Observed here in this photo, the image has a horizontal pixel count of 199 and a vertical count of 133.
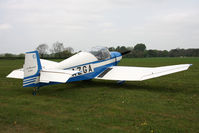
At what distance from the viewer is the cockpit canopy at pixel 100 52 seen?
9.01m

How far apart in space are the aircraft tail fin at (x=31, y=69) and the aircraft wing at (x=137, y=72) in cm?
333

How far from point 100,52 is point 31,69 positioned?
13.6ft

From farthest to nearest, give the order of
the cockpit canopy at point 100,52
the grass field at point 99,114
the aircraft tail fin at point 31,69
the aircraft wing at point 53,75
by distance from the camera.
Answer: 1. the cockpit canopy at point 100,52
2. the aircraft tail fin at point 31,69
3. the aircraft wing at point 53,75
4. the grass field at point 99,114

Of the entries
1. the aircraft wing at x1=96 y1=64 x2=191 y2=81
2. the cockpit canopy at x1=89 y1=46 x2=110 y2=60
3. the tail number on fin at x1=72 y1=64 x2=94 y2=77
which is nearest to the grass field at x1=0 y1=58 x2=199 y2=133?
the aircraft wing at x1=96 y1=64 x2=191 y2=81

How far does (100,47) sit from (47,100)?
4670mm

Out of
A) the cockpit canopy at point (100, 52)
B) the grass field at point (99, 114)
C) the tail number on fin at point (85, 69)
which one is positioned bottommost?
the grass field at point (99, 114)

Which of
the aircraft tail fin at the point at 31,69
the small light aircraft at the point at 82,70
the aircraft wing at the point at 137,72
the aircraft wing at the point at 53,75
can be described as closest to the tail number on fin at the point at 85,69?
the small light aircraft at the point at 82,70

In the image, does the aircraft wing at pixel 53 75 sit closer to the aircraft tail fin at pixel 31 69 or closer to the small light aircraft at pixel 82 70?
the small light aircraft at pixel 82 70

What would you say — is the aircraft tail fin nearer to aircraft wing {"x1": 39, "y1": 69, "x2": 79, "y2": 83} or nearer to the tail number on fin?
aircraft wing {"x1": 39, "y1": 69, "x2": 79, "y2": 83}

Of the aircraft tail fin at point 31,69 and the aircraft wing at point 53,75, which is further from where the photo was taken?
the aircraft tail fin at point 31,69

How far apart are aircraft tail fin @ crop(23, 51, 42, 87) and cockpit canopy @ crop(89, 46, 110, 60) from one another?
10.8 ft

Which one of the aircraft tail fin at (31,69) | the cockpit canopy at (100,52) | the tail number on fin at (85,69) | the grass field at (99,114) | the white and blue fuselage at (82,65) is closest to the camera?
the grass field at (99,114)

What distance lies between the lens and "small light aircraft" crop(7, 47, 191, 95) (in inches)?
237

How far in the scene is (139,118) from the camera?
4.24m
